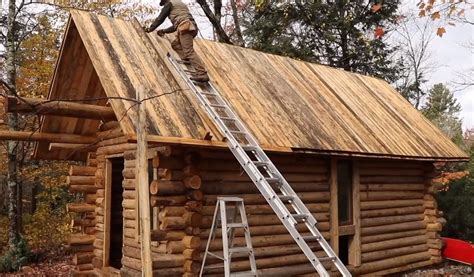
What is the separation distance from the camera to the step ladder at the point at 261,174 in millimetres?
6918

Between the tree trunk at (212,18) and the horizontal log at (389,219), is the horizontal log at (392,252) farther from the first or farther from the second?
the tree trunk at (212,18)

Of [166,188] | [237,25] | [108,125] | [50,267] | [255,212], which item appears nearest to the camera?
[166,188]

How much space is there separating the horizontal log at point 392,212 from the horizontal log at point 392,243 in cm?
68

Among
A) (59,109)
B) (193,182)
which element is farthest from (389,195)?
(59,109)

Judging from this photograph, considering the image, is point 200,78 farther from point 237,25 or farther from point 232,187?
point 237,25

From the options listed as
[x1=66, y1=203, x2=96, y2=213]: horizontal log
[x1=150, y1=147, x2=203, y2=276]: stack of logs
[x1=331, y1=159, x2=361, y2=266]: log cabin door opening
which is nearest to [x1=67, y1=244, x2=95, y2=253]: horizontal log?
[x1=66, y1=203, x2=96, y2=213]: horizontal log

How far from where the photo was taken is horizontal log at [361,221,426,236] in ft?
39.0

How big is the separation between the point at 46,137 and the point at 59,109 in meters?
3.33

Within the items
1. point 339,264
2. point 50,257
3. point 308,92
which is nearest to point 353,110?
point 308,92

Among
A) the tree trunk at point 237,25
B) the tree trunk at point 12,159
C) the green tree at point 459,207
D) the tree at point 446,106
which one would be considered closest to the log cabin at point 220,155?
the tree trunk at point 12,159

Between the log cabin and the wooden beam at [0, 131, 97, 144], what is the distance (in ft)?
0.11

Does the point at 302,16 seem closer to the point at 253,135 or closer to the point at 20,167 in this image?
the point at 20,167

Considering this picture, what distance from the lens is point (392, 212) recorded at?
502 inches

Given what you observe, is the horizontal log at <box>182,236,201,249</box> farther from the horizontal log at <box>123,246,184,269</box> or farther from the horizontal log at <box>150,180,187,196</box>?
the horizontal log at <box>150,180,187,196</box>
